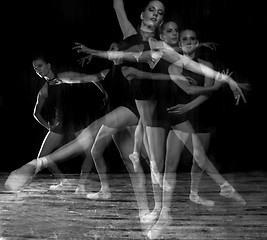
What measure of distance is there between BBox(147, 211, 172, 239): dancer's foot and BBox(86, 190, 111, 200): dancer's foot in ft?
2.96

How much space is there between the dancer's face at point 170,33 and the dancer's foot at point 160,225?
1.12 metres

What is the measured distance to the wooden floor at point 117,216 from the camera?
2.42m

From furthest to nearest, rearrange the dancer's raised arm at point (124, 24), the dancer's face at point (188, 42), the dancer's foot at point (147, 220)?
the dancer's face at point (188, 42) → the dancer's raised arm at point (124, 24) → the dancer's foot at point (147, 220)

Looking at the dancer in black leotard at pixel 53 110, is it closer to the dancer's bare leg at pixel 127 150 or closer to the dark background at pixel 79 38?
the dark background at pixel 79 38

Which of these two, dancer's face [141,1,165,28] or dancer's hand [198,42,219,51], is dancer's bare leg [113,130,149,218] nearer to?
dancer's face [141,1,165,28]

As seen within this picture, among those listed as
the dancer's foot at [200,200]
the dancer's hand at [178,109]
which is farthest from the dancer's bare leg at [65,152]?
the dancer's foot at [200,200]

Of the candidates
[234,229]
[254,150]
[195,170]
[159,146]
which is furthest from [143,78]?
[254,150]

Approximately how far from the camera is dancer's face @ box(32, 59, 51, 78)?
12.2 feet

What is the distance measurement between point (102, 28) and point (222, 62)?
118cm

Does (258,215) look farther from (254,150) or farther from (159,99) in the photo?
(254,150)

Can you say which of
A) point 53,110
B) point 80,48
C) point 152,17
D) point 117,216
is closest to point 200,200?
point 117,216

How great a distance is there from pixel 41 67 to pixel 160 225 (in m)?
1.93

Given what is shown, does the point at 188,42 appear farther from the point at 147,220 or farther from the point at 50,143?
the point at 50,143

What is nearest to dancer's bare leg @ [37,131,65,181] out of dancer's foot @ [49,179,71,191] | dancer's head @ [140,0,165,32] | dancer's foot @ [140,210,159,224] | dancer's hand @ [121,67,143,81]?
dancer's foot @ [49,179,71,191]
